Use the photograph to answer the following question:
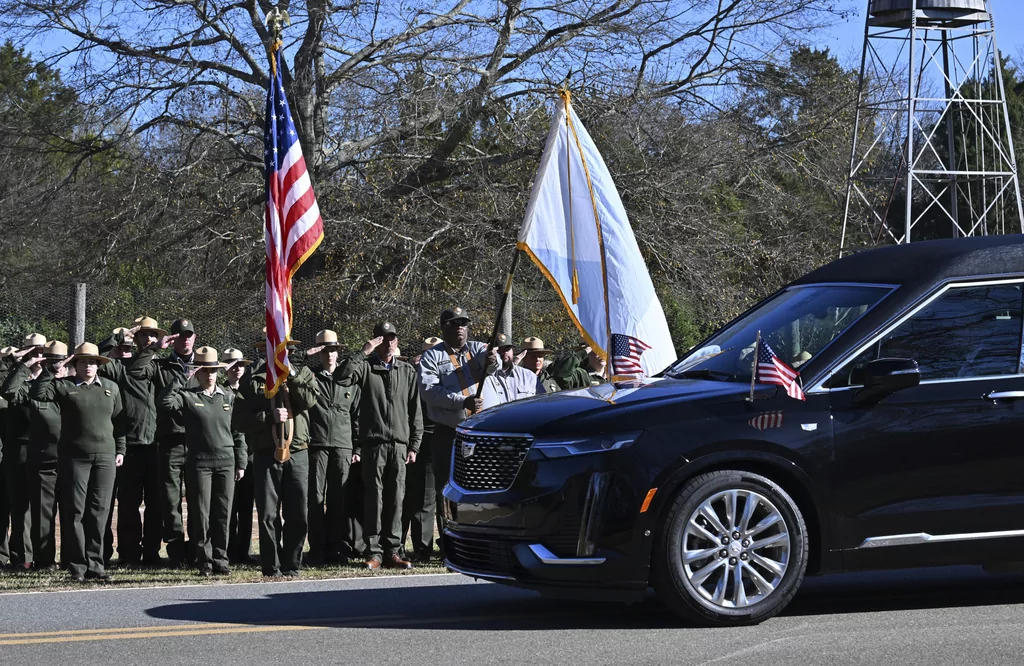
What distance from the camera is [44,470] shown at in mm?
12156

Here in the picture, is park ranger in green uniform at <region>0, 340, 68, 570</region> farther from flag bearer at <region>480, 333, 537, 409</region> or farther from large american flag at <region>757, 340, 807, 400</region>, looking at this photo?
large american flag at <region>757, 340, 807, 400</region>

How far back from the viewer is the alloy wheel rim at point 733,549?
7.36 meters

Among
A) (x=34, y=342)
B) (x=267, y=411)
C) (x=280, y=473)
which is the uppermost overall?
(x=34, y=342)

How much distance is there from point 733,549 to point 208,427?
5.60 metres

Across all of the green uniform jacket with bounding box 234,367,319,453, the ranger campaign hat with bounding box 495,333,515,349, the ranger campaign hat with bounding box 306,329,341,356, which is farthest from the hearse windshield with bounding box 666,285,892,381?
the ranger campaign hat with bounding box 306,329,341,356

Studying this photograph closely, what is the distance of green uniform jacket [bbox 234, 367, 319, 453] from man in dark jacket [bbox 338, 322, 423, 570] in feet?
3.07

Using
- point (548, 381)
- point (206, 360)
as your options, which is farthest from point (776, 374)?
point (548, 381)

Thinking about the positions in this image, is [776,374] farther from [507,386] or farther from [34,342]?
[34,342]

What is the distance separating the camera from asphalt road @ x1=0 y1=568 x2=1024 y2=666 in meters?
6.80

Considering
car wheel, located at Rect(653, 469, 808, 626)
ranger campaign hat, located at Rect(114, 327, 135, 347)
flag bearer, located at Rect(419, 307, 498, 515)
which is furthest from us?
ranger campaign hat, located at Rect(114, 327, 135, 347)

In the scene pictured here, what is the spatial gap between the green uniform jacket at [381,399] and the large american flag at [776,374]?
5.23 metres

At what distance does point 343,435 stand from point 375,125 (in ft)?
33.9

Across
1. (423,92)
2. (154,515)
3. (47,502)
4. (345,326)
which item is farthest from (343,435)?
(423,92)

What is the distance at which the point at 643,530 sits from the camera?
7.29m
